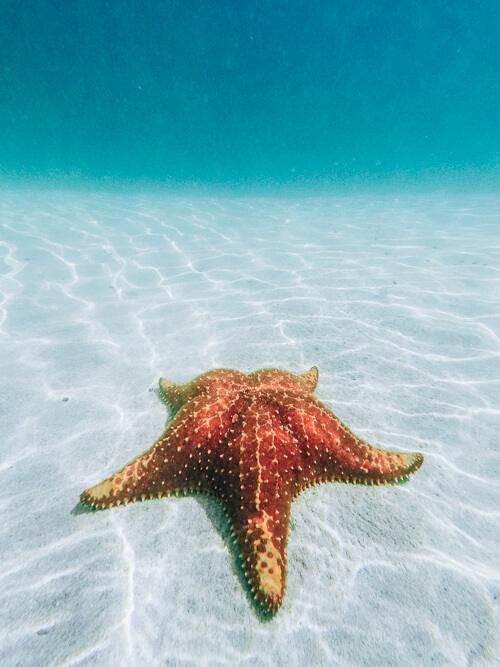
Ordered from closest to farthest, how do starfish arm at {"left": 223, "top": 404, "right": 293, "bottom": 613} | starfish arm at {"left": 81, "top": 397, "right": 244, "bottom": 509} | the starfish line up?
1. starfish arm at {"left": 223, "top": 404, "right": 293, "bottom": 613}
2. the starfish
3. starfish arm at {"left": 81, "top": 397, "right": 244, "bottom": 509}

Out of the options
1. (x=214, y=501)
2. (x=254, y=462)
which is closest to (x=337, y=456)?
(x=254, y=462)

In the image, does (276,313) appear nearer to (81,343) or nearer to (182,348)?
(182,348)

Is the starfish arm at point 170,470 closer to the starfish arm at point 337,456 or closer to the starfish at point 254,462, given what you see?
the starfish at point 254,462

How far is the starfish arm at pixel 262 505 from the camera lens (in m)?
1.69

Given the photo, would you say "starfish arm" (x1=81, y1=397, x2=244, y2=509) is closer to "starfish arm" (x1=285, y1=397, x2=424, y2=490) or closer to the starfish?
the starfish

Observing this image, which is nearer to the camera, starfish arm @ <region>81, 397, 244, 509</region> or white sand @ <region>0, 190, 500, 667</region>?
white sand @ <region>0, 190, 500, 667</region>

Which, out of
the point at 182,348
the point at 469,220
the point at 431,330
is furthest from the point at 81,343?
the point at 469,220

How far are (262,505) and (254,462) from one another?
0.26m

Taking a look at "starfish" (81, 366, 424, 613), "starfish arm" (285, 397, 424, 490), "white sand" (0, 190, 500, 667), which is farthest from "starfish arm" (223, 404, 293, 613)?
"white sand" (0, 190, 500, 667)

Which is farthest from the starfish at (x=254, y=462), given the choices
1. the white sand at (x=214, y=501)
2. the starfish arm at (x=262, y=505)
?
the white sand at (x=214, y=501)

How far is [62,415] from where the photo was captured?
3.28 m

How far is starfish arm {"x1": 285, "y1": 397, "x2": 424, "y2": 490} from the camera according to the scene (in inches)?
87.9

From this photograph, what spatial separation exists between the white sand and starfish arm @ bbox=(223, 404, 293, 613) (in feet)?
0.96

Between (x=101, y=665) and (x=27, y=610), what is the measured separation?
1.98ft
